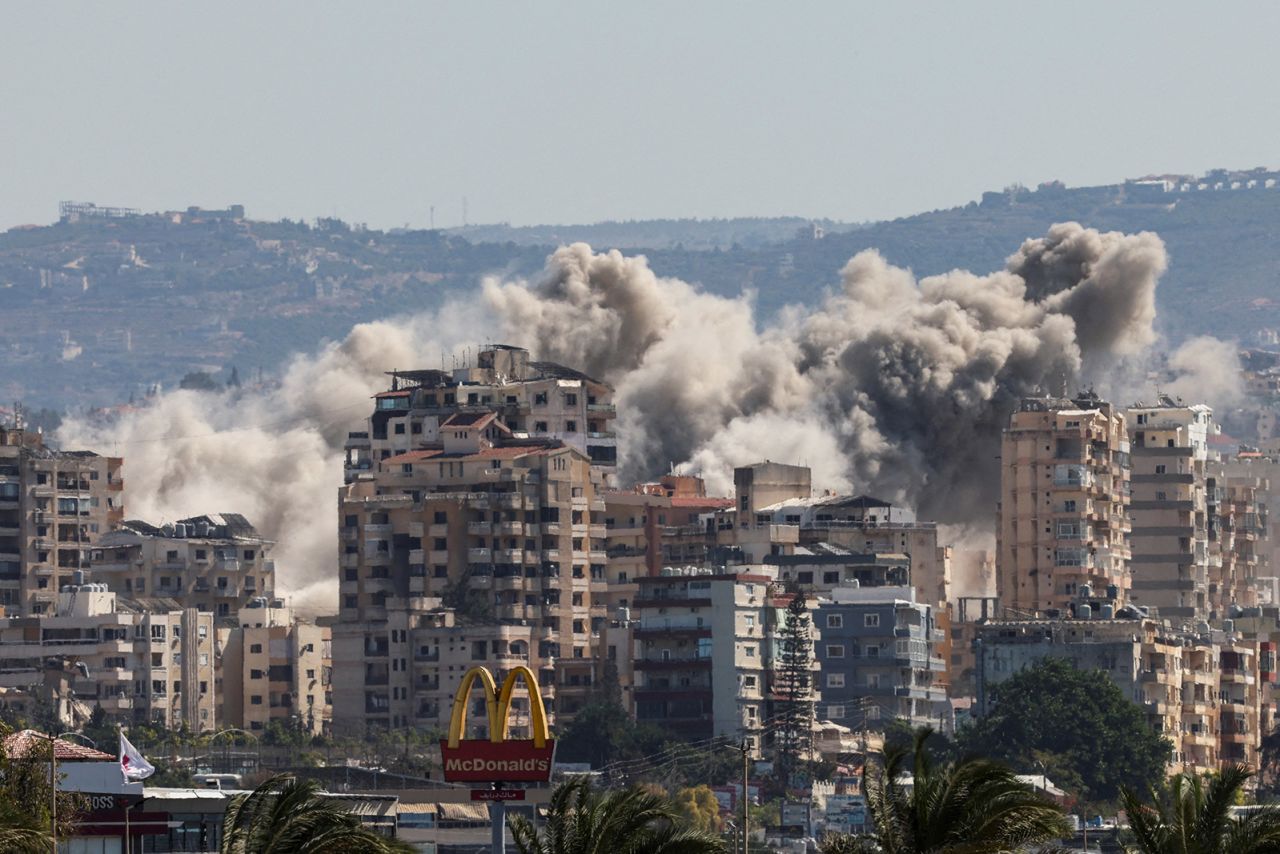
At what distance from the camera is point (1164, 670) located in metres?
123

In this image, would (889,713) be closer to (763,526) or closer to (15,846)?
(763,526)

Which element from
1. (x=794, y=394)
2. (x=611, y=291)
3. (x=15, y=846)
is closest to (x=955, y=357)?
(x=794, y=394)

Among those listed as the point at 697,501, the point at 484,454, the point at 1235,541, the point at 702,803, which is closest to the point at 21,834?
the point at 702,803


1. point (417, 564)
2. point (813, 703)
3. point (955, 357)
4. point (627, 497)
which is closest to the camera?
point (813, 703)

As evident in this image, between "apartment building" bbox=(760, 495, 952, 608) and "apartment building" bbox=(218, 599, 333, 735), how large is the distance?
16.6 metres

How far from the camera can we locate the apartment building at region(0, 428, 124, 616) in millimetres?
143000

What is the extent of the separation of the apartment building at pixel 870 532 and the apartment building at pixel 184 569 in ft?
59.5

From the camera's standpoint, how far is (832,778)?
4350 inches

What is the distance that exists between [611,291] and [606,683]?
5140 cm

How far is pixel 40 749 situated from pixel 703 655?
63060mm

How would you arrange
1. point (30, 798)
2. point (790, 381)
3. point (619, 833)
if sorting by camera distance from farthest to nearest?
point (790, 381) → point (30, 798) → point (619, 833)

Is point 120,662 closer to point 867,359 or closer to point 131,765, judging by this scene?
point 867,359

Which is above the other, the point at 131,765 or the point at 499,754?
the point at 499,754

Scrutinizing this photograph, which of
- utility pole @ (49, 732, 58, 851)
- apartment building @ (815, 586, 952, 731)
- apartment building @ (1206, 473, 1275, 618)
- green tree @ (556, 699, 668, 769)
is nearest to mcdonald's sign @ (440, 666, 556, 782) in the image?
utility pole @ (49, 732, 58, 851)
